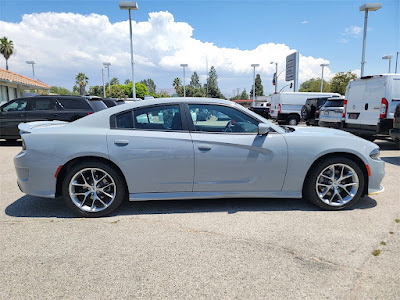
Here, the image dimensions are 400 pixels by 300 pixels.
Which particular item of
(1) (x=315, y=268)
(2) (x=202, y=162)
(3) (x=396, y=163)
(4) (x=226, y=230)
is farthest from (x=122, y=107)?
(3) (x=396, y=163)

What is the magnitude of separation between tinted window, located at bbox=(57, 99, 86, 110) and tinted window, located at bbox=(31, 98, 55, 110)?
41 cm

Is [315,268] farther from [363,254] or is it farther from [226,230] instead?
[226,230]

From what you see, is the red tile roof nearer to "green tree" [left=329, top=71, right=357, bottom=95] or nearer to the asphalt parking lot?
the asphalt parking lot

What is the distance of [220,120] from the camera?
12.0ft

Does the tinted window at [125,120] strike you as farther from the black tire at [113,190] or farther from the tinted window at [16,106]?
the tinted window at [16,106]

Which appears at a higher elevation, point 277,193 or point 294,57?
point 294,57

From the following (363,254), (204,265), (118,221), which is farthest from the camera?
(118,221)

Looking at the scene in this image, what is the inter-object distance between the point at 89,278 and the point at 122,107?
2080 millimetres

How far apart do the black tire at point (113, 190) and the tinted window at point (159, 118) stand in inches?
25.5

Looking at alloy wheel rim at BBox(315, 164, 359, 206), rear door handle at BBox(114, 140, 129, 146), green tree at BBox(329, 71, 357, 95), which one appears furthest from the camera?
green tree at BBox(329, 71, 357, 95)

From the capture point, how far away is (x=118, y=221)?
11.0 ft

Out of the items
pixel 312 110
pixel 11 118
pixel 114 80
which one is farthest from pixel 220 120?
pixel 114 80

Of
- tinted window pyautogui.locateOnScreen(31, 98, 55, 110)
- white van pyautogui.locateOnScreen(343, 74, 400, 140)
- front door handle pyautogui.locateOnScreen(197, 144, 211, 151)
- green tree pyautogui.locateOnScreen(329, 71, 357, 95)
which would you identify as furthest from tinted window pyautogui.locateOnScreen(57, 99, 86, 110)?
green tree pyautogui.locateOnScreen(329, 71, 357, 95)

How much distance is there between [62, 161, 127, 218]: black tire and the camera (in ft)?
11.0
